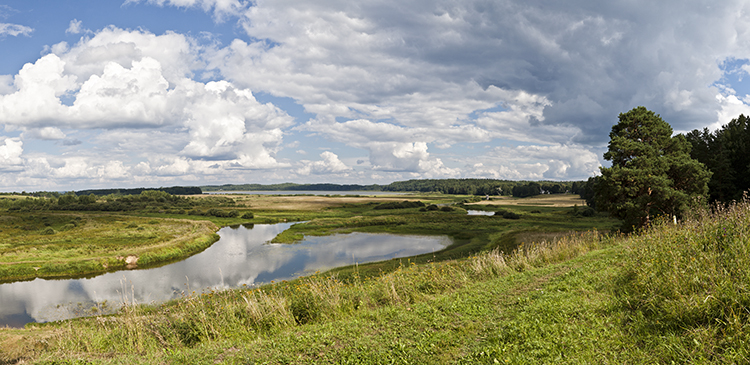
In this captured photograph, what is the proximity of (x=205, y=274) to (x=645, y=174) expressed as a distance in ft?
128

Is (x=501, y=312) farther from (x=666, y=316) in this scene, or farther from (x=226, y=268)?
(x=226, y=268)

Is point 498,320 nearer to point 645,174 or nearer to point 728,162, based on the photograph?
point 645,174

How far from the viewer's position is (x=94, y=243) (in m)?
49.2

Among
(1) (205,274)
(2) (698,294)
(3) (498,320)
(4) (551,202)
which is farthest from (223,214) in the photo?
(4) (551,202)

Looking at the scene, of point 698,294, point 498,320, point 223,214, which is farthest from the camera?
point 223,214

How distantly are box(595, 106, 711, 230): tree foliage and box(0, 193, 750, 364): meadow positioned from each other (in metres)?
16.3

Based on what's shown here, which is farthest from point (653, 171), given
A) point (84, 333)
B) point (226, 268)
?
point (226, 268)

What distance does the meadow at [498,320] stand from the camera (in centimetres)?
575

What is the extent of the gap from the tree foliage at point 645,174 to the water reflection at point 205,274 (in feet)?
65.0

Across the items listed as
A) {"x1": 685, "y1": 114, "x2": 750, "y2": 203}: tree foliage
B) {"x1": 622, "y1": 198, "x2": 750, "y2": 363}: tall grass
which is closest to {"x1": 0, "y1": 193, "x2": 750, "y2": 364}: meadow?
{"x1": 622, "y1": 198, "x2": 750, "y2": 363}: tall grass

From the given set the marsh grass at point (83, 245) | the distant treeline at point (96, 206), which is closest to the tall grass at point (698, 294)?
the marsh grass at point (83, 245)

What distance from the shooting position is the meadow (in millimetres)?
5754

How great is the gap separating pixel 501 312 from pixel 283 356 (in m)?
5.13

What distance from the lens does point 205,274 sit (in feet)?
116
